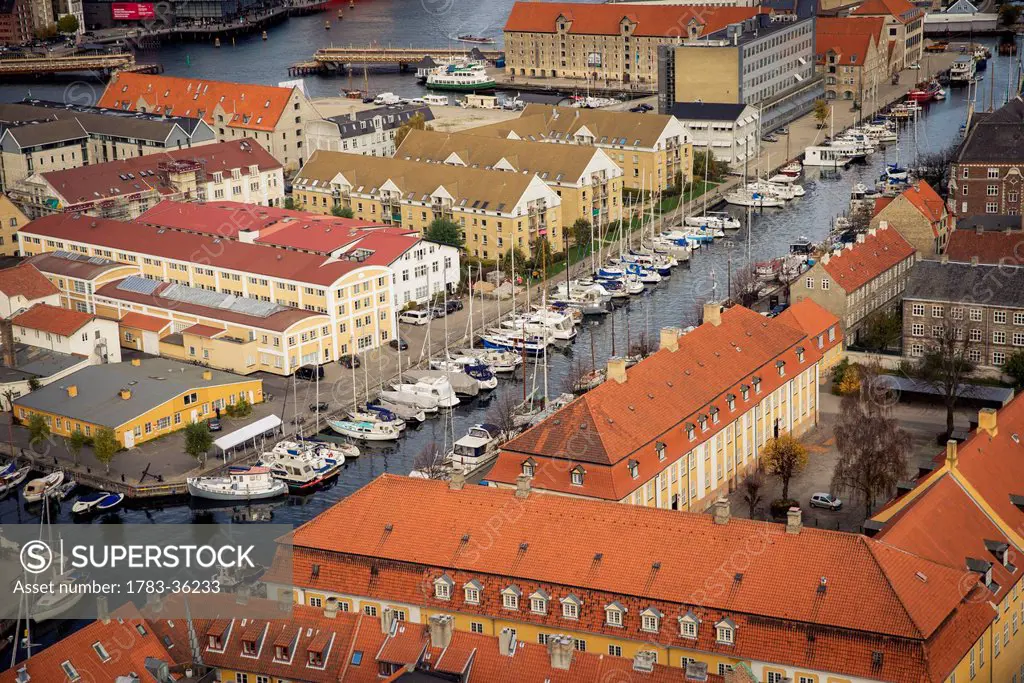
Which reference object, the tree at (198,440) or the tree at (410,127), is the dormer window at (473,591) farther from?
the tree at (410,127)

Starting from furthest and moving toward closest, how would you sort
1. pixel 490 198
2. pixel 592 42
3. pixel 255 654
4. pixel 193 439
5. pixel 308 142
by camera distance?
pixel 592 42 < pixel 308 142 < pixel 490 198 < pixel 193 439 < pixel 255 654

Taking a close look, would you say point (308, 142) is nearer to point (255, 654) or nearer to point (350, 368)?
point (350, 368)

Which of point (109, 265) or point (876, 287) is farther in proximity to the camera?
point (109, 265)

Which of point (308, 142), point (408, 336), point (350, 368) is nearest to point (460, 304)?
point (408, 336)

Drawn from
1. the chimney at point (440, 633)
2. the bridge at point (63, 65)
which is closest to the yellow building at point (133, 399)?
the chimney at point (440, 633)

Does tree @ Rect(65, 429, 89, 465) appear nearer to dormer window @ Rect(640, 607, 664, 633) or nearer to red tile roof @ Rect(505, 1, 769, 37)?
dormer window @ Rect(640, 607, 664, 633)

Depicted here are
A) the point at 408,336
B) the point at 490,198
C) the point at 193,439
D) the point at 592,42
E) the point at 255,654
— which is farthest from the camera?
the point at 592,42

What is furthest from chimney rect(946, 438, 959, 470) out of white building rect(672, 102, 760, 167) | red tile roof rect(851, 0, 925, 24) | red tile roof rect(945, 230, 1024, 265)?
red tile roof rect(851, 0, 925, 24)
